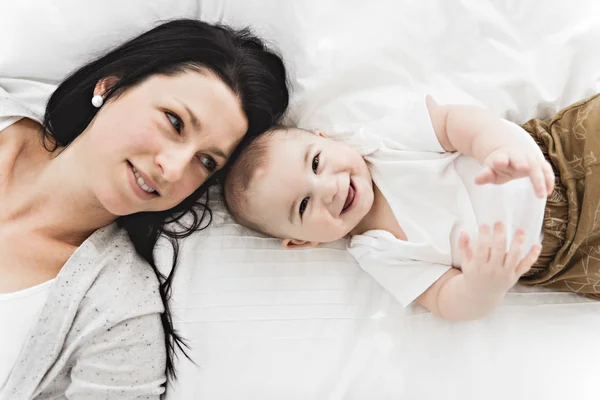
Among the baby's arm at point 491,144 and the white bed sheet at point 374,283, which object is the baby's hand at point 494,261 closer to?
the baby's arm at point 491,144

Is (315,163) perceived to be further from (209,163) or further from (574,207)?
(574,207)

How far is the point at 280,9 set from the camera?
4.70 ft

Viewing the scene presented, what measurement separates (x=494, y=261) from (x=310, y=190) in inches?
15.4

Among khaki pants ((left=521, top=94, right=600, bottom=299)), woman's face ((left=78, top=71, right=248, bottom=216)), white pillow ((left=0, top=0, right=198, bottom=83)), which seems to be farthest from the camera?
white pillow ((left=0, top=0, right=198, bottom=83))

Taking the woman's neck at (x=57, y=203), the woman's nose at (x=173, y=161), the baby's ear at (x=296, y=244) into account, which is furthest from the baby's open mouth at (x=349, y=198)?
the woman's neck at (x=57, y=203)

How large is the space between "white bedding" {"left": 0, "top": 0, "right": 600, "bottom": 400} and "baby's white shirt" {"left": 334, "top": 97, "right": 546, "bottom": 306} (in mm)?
61

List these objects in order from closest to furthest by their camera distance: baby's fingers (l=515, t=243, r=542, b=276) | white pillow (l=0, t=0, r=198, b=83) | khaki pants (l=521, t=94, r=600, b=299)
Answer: baby's fingers (l=515, t=243, r=542, b=276) < khaki pants (l=521, t=94, r=600, b=299) < white pillow (l=0, t=0, r=198, b=83)

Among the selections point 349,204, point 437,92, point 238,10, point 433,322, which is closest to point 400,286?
point 433,322

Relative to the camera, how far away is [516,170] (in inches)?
40.4

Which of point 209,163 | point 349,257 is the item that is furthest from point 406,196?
point 209,163

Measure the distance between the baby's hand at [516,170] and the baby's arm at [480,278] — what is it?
89mm

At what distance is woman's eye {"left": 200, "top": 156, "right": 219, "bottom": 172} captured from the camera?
3.94 ft

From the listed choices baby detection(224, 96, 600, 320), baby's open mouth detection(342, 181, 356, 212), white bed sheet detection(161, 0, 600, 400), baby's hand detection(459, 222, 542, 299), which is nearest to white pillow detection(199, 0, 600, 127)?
white bed sheet detection(161, 0, 600, 400)

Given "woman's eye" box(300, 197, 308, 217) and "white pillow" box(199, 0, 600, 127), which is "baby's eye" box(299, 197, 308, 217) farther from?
"white pillow" box(199, 0, 600, 127)
